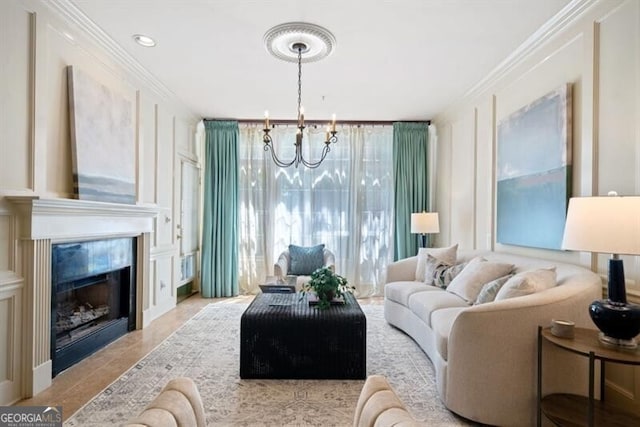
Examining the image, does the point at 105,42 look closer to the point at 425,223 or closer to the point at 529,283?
the point at 529,283

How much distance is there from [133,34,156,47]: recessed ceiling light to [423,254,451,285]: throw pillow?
3477 millimetres

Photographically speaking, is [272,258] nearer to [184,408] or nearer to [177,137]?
[177,137]

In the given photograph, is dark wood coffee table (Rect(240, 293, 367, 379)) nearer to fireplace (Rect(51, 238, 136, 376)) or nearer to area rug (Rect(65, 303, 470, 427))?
area rug (Rect(65, 303, 470, 427))

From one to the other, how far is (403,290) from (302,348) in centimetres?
144

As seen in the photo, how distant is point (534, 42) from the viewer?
287 centimetres

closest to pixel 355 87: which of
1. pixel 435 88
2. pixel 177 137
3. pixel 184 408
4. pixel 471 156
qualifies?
pixel 435 88

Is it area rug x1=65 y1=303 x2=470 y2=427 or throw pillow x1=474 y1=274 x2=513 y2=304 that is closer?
area rug x1=65 y1=303 x2=470 y2=427

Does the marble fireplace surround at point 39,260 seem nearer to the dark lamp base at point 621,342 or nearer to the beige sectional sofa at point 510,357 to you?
the beige sectional sofa at point 510,357

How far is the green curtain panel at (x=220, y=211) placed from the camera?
5148 mm

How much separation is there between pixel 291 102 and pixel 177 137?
165 centimetres

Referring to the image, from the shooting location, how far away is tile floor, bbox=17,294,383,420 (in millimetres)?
2230

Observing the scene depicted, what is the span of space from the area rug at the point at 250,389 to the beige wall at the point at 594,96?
126 centimetres

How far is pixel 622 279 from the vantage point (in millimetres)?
1711

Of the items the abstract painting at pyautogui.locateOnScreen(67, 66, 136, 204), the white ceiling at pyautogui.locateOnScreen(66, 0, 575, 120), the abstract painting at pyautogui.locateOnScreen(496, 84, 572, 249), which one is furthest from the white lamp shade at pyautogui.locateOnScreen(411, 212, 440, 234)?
the abstract painting at pyautogui.locateOnScreen(67, 66, 136, 204)
